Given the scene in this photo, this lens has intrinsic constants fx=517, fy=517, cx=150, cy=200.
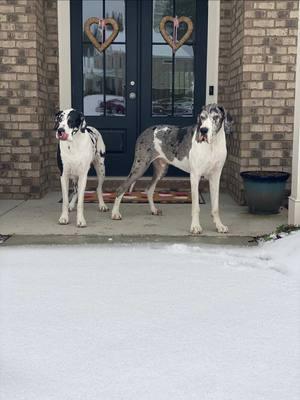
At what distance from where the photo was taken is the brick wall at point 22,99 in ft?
20.4

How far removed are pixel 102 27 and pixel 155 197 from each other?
8.29ft

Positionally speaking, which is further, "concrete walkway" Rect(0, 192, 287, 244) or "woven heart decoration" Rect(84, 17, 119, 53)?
"woven heart decoration" Rect(84, 17, 119, 53)

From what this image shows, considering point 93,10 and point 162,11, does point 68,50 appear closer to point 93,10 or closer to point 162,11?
point 93,10

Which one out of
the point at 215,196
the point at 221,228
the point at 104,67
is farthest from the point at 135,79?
the point at 221,228

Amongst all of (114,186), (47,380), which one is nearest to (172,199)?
(114,186)

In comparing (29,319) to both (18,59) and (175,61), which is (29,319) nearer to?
(18,59)

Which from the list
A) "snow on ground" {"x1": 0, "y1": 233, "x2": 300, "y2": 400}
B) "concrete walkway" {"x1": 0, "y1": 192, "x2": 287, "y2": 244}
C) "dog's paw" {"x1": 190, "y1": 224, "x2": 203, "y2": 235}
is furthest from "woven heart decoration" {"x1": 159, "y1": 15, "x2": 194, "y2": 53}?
"snow on ground" {"x1": 0, "y1": 233, "x2": 300, "y2": 400}

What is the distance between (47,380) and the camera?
2.02 m

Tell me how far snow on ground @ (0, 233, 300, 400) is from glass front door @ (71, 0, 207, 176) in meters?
3.64

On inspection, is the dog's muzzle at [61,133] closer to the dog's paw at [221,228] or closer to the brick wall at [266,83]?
the dog's paw at [221,228]

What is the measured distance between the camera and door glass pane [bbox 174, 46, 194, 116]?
7156mm

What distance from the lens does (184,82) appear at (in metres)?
7.23

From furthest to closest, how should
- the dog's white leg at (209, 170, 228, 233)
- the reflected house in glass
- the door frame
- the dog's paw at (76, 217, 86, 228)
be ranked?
1. the door frame
2. the reflected house in glass
3. the dog's paw at (76, 217, 86, 228)
4. the dog's white leg at (209, 170, 228, 233)

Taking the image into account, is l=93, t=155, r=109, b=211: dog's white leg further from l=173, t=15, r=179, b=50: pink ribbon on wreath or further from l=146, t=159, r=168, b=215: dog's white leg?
l=173, t=15, r=179, b=50: pink ribbon on wreath
